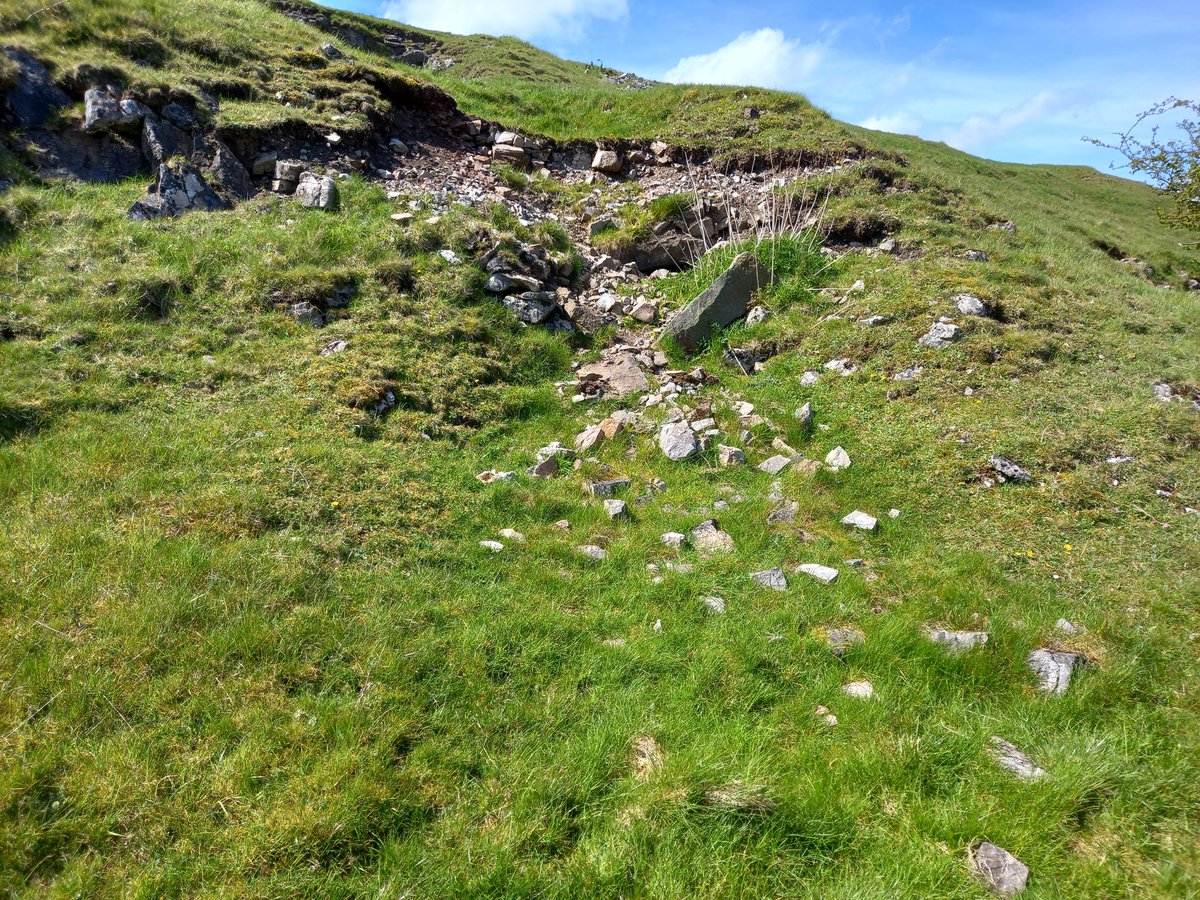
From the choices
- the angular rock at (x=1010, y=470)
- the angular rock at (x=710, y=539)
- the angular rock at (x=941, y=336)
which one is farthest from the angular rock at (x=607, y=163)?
the angular rock at (x=710, y=539)

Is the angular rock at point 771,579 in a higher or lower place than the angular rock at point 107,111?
lower

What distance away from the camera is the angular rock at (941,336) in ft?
27.7

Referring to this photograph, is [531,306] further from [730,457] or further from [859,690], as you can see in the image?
[859,690]

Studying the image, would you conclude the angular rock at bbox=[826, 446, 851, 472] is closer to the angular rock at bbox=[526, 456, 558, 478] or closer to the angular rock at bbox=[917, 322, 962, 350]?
the angular rock at bbox=[917, 322, 962, 350]

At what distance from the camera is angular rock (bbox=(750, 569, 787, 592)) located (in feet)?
16.7

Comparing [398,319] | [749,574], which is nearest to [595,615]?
[749,574]

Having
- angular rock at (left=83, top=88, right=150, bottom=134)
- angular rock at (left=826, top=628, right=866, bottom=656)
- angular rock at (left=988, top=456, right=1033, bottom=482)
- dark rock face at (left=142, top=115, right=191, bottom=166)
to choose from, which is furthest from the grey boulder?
angular rock at (left=988, top=456, right=1033, bottom=482)

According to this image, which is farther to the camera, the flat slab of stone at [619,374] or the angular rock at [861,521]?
the flat slab of stone at [619,374]

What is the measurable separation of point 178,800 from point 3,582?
2225mm

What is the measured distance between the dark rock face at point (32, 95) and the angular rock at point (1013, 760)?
14167 mm

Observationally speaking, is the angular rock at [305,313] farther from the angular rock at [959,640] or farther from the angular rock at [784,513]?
the angular rock at [959,640]

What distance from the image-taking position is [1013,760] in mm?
3482

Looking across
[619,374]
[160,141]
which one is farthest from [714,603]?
[160,141]

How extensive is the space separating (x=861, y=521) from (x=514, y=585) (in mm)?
3551
